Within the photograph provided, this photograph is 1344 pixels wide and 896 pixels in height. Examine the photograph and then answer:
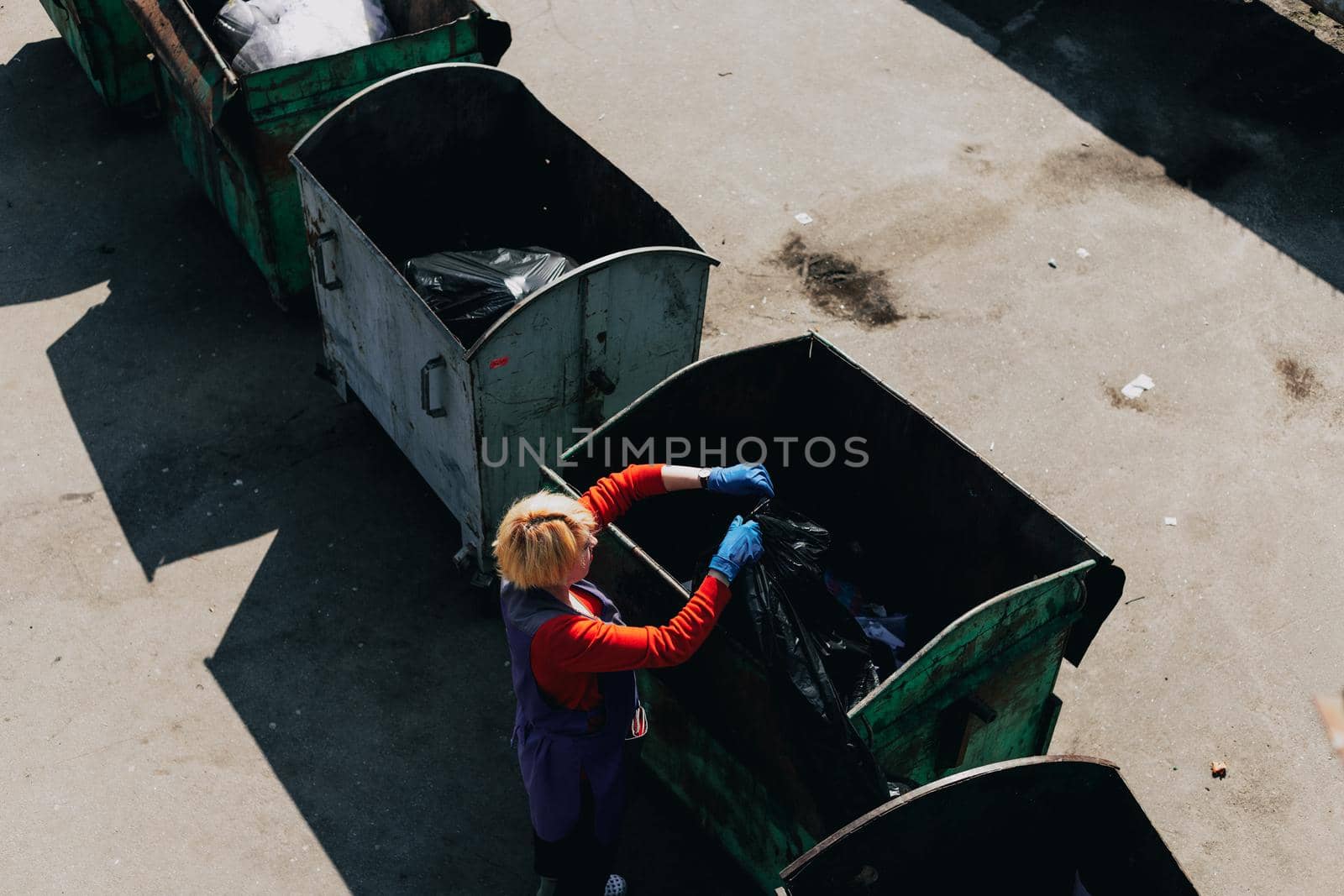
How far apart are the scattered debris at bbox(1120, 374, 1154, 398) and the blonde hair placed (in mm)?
3898

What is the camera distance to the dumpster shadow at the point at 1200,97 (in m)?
7.69

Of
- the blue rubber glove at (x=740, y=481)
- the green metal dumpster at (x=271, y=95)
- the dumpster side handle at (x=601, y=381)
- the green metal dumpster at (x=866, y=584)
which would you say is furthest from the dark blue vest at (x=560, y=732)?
the green metal dumpster at (x=271, y=95)

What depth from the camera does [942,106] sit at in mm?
8234

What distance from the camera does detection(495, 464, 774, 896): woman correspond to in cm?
339

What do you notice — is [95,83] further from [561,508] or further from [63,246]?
[561,508]

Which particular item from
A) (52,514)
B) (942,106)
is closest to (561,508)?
(52,514)

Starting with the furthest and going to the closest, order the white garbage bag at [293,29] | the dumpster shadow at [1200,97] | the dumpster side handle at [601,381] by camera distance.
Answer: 1. the dumpster shadow at [1200,97]
2. the white garbage bag at [293,29]
3. the dumpster side handle at [601,381]

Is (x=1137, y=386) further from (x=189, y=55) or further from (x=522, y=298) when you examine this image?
(x=189, y=55)

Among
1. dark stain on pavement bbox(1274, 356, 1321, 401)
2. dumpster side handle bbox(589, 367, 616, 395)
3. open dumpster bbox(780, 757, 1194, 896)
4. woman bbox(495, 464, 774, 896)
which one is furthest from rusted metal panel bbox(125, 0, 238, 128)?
dark stain on pavement bbox(1274, 356, 1321, 401)

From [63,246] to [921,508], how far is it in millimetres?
4911

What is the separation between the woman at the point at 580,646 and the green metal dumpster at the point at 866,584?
179mm

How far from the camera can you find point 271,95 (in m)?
5.60

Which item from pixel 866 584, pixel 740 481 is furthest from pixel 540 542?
pixel 866 584

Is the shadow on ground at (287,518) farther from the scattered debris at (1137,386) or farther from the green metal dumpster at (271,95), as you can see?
the scattered debris at (1137,386)
